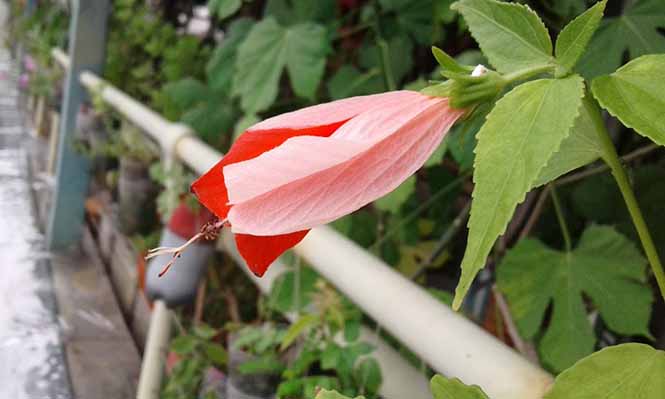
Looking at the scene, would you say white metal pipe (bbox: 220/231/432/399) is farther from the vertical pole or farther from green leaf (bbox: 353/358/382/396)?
the vertical pole

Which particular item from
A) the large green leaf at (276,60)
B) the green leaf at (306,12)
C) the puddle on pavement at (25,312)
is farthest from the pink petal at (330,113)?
the puddle on pavement at (25,312)

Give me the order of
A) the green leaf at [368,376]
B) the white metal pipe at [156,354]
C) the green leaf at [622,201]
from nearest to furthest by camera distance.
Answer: the green leaf at [368,376] → the green leaf at [622,201] → the white metal pipe at [156,354]

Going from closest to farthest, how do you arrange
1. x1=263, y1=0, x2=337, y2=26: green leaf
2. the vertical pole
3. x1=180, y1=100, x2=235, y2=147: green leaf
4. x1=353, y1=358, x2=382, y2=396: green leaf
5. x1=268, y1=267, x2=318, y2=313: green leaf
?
x1=353, y1=358, x2=382, y2=396: green leaf → x1=268, y1=267, x2=318, y2=313: green leaf → x1=263, y1=0, x2=337, y2=26: green leaf → x1=180, y1=100, x2=235, y2=147: green leaf → the vertical pole

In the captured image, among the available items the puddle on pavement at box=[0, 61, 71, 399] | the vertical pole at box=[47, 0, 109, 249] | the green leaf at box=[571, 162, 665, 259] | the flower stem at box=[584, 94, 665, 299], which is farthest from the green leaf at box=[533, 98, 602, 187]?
the vertical pole at box=[47, 0, 109, 249]

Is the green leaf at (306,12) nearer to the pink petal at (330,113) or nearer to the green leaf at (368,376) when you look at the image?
the green leaf at (368,376)

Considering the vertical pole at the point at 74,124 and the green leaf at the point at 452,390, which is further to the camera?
the vertical pole at the point at 74,124

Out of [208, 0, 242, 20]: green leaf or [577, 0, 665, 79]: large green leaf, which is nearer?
[577, 0, 665, 79]: large green leaf
